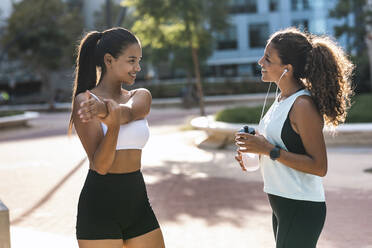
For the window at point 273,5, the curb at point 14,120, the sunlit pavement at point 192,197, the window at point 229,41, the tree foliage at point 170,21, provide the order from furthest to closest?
1. the window at point 229,41
2. the window at point 273,5
3. the curb at point 14,120
4. the tree foliage at point 170,21
5. the sunlit pavement at point 192,197

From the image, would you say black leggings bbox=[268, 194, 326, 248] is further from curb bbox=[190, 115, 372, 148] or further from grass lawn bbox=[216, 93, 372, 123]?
grass lawn bbox=[216, 93, 372, 123]

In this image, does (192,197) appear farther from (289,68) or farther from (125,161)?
(289,68)

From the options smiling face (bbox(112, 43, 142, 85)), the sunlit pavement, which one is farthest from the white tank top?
the sunlit pavement

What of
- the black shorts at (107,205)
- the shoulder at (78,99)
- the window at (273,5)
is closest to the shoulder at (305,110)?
the black shorts at (107,205)

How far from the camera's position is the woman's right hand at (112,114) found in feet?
8.07

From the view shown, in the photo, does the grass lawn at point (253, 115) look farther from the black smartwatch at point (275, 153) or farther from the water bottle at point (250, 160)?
the black smartwatch at point (275, 153)

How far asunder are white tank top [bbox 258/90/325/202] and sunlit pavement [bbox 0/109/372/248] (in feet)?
8.36

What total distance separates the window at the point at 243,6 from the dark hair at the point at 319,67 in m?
56.0

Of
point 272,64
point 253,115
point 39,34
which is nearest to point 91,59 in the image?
point 272,64

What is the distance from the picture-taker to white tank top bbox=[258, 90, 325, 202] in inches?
106

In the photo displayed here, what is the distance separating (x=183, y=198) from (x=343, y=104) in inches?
187

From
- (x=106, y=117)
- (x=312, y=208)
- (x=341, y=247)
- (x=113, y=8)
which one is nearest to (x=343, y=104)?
(x=312, y=208)

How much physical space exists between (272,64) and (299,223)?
31.8 inches

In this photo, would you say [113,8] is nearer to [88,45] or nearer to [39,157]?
[39,157]
